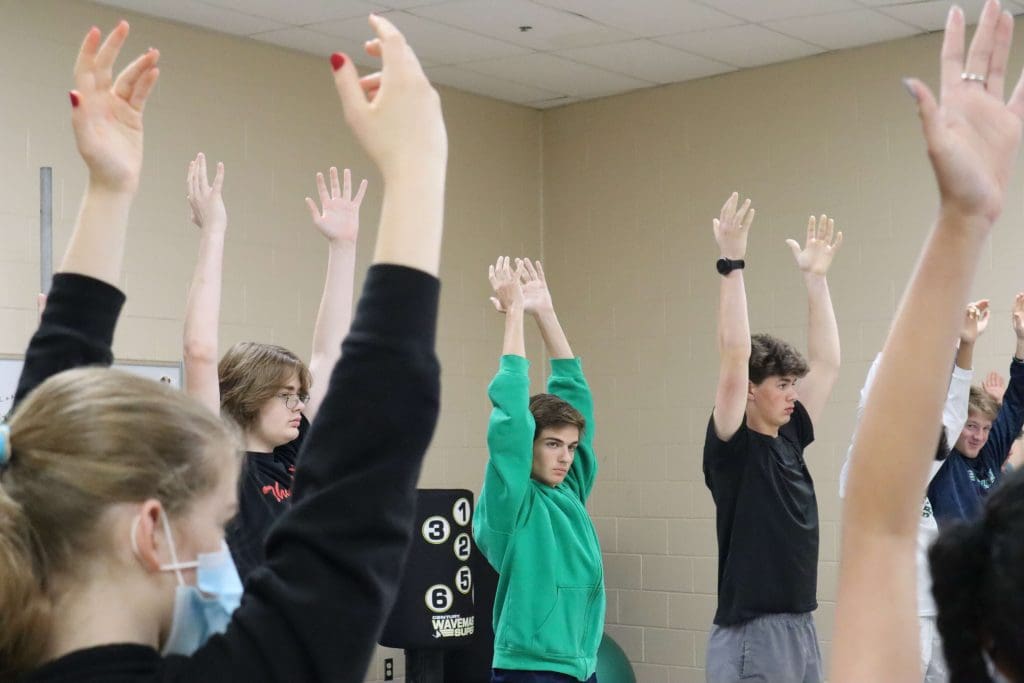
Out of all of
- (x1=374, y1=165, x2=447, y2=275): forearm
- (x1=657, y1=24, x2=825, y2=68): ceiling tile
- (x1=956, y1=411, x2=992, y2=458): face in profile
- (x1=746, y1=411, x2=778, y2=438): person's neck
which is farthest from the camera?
(x1=657, y1=24, x2=825, y2=68): ceiling tile

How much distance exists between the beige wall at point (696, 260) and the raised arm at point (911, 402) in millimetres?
5202

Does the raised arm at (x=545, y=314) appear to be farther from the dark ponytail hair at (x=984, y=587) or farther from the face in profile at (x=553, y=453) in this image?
the dark ponytail hair at (x=984, y=587)

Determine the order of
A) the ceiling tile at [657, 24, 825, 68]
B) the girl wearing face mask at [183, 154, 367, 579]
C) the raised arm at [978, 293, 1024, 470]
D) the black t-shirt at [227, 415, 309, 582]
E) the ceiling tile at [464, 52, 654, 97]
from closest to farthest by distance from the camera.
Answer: the black t-shirt at [227, 415, 309, 582] < the girl wearing face mask at [183, 154, 367, 579] < the raised arm at [978, 293, 1024, 470] < the ceiling tile at [657, 24, 825, 68] < the ceiling tile at [464, 52, 654, 97]

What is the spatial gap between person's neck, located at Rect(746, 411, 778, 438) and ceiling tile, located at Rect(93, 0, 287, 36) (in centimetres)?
314

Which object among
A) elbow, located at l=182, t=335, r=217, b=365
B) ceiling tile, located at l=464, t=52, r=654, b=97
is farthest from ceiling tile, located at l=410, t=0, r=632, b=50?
elbow, located at l=182, t=335, r=217, b=365

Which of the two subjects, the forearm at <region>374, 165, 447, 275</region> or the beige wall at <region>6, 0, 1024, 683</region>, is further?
the beige wall at <region>6, 0, 1024, 683</region>

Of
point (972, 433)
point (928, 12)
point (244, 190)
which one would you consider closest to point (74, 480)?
point (972, 433)

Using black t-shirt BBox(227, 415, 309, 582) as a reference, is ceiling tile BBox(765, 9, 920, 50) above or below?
above

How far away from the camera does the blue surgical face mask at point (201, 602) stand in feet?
3.74

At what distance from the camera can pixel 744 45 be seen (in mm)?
6453

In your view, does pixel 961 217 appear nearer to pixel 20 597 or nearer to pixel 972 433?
pixel 20 597

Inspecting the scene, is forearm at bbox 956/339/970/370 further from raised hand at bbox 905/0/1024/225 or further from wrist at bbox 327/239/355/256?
raised hand at bbox 905/0/1024/225

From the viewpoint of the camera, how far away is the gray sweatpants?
3742mm

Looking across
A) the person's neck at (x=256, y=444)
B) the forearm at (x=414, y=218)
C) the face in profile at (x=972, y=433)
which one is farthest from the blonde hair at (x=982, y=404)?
the forearm at (x=414, y=218)
